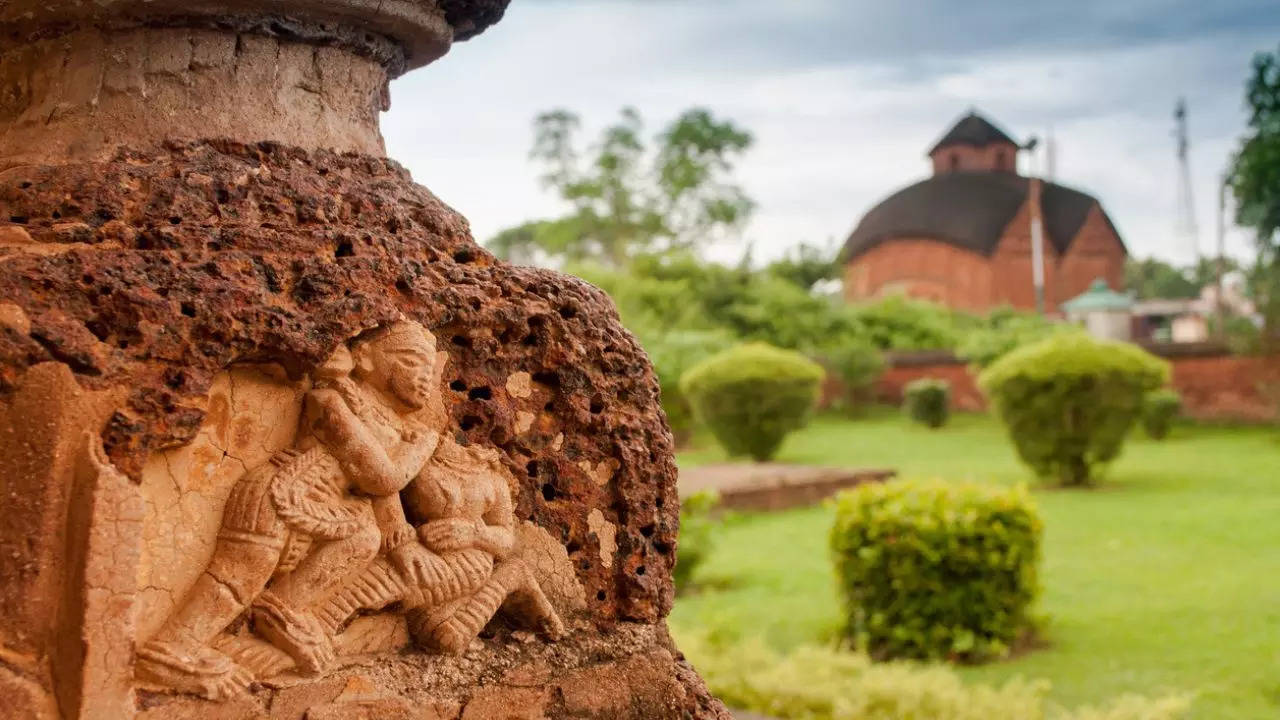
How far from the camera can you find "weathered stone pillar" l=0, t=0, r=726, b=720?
1880 mm

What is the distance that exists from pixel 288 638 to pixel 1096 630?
5.12 m

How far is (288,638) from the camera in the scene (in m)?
2.09

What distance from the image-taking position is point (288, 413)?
214 centimetres

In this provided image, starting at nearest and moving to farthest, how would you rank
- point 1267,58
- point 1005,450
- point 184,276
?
point 184,276 → point 1005,450 → point 1267,58

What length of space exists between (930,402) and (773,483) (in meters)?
6.15

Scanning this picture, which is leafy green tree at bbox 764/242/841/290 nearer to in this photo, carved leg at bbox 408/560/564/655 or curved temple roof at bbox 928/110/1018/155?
curved temple roof at bbox 928/110/1018/155

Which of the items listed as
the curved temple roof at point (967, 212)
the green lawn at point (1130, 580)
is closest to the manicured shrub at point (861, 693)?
the green lawn at point (1130, 580)

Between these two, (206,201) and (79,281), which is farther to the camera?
(206,201)

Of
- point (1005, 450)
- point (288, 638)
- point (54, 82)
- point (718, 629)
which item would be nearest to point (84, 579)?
point (288, 638)

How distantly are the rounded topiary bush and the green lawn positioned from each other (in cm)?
68

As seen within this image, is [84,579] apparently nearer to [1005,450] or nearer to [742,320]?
[1005,450]

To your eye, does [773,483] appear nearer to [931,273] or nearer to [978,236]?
[931,273]

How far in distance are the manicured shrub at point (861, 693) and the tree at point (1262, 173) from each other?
13.3 metres

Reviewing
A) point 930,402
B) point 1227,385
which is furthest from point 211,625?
point 1227,385
